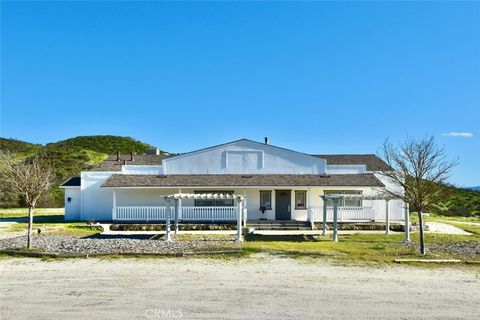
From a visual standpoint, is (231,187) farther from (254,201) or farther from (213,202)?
(254,201)

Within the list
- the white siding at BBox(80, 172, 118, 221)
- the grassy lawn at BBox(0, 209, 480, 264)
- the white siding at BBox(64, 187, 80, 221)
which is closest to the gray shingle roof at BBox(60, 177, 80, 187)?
the white siding at BBox(64, 187, 80, 221)

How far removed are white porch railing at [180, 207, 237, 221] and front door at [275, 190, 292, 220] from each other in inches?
135

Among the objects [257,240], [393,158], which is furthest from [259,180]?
[393,158]

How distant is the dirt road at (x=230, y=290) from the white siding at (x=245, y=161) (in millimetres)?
16333

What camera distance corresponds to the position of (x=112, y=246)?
16.2 m

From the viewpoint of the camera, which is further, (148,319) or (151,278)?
(151,278)

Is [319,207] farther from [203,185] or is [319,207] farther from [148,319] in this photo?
[148,319]

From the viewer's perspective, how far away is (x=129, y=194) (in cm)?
2847

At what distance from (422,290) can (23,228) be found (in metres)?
22.2

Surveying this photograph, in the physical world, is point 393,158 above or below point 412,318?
above

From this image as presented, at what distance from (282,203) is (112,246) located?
1416 cm

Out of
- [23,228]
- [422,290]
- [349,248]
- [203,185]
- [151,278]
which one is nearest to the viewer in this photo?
[422,290]

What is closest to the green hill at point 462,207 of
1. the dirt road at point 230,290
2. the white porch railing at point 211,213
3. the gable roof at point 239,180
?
the gable roof at point 239,180

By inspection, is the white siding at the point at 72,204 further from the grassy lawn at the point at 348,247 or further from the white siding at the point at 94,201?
the grassy lawn at the point at 348,247
